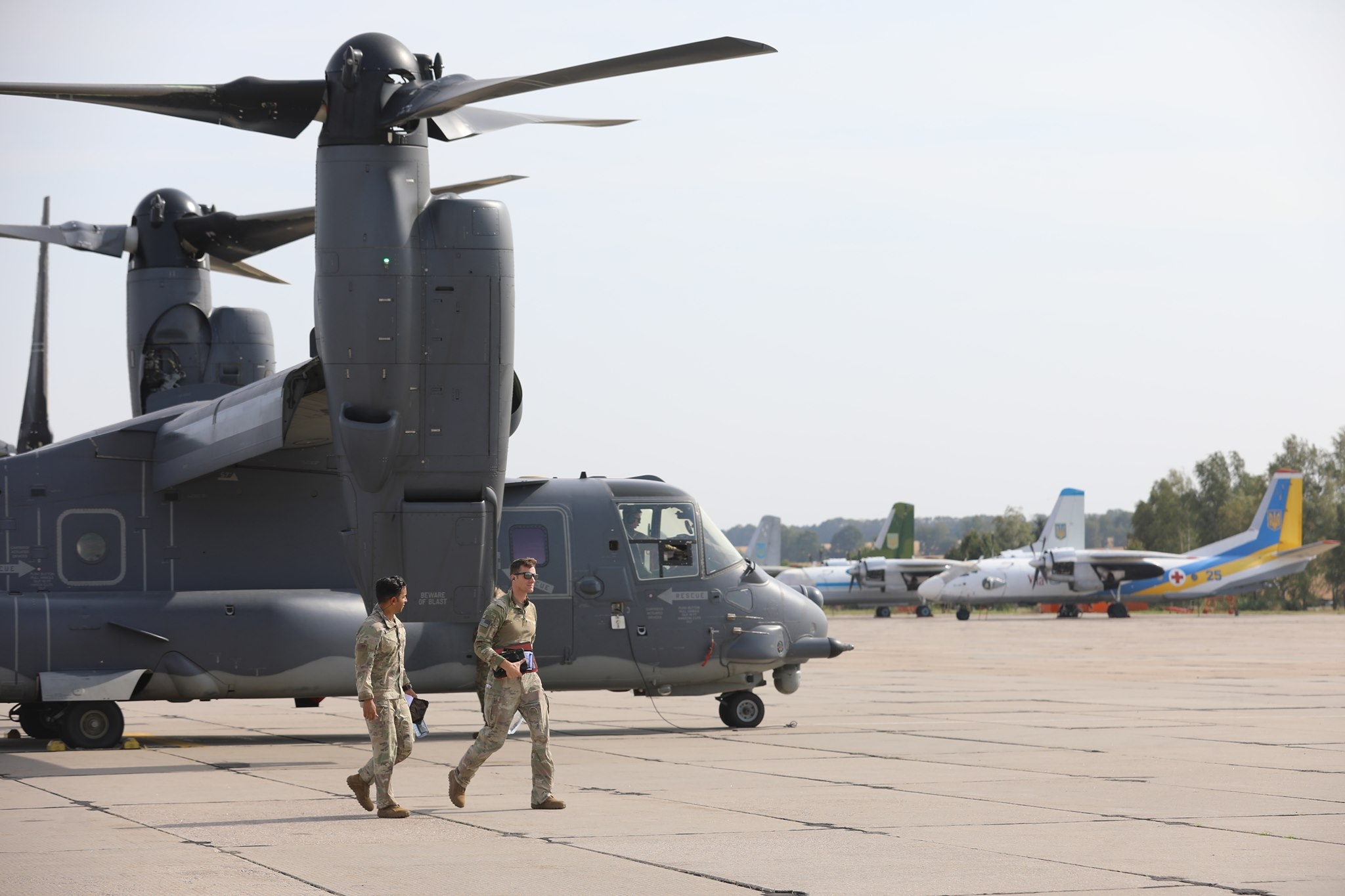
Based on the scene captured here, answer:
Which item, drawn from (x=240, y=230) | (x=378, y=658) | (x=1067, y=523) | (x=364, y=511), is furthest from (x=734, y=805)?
(x=1067, y=523)

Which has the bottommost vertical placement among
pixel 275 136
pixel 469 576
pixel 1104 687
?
pixel 1104 687

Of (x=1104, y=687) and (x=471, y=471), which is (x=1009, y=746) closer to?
(x=471, y=471)

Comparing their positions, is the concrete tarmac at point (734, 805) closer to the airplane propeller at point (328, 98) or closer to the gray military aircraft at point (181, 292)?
the gray military aircraft at point (181, 292)

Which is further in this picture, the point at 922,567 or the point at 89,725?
the point at 922,567

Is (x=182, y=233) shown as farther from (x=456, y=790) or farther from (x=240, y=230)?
(x=456, y=790)

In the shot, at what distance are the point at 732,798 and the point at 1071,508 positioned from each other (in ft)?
248

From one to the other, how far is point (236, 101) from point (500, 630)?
5.31 metres

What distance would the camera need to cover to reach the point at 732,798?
11320 mm

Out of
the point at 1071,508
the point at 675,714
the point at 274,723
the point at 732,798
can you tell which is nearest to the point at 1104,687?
the point at 675,714

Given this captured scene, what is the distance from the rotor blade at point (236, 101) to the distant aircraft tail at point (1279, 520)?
69.3 metres

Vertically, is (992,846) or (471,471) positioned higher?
(471,471)

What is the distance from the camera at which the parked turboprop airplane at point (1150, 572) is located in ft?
241

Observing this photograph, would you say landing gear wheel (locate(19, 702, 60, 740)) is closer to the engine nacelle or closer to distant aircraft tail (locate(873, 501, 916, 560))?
the engine nacelle

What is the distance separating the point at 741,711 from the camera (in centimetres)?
1744
